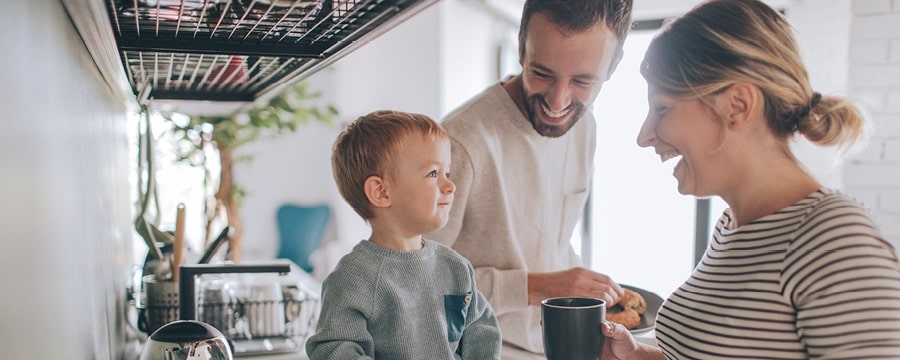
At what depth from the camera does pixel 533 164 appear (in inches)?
61.2

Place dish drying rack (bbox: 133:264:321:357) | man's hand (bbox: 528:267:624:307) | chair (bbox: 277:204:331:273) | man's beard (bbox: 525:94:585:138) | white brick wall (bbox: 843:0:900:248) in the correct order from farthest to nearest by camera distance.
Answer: chair (bbox: 277:204:331:273) → white brick wall (bbox: 843:0:900:248) → dish drying rack (bbox: 133:264:321:357) → man's beard (bbox: 525:94:585:138) → man's hand (bbox: 528:267:624:307)

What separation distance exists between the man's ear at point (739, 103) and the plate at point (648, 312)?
1.68ft

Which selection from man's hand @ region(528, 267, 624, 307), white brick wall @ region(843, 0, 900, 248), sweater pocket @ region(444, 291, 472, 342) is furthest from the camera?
white brick wall @ region(843, 0, 900, 248)

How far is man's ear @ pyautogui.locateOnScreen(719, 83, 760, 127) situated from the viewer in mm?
917

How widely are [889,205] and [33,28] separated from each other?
2.93 m

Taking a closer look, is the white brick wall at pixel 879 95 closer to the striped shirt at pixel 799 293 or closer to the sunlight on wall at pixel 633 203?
the sunlight on wall at pixel 633 203

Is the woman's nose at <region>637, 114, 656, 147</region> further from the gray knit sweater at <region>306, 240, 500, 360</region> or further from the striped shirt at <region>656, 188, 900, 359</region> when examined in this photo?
the gray knit sweater at <region>306, 240, 500, 360</region>

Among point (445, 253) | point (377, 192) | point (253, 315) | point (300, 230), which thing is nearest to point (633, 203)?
point (300, 230)

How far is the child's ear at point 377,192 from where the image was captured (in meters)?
1.10

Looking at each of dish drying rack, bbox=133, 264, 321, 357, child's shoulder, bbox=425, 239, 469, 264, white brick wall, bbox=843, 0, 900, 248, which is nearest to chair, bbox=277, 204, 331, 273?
white brick wall, bbox=843, 0, 900, 248

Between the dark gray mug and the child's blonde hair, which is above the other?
the child's blonde hair

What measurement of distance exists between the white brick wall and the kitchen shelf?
90.2 inches

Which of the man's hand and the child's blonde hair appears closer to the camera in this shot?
the child's blonde hair

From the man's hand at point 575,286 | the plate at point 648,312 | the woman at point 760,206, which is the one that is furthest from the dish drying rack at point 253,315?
the woman at point 760,206
